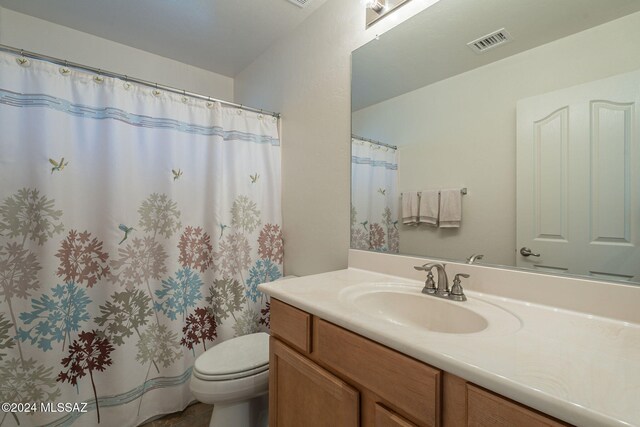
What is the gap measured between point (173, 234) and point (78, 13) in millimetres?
1544

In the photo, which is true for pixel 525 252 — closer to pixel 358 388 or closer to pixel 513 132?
pixel 513 132

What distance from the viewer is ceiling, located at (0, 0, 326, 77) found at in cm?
159

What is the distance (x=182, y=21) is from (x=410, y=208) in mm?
1886

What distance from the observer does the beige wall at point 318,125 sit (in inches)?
56.2

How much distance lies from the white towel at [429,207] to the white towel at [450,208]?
2cm

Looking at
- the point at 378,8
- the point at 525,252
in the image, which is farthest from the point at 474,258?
the point at 378,8

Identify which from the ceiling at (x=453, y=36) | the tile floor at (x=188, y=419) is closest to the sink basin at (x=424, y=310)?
the ceiling at (x=453, y=36)

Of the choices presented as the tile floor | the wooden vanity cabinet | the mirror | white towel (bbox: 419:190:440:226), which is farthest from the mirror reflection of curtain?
the tile floor

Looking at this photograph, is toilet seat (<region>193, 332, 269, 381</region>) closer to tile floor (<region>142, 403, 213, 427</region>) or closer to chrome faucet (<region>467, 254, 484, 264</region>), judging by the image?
tile floor (<region>142, 403, 213, 427</region>)

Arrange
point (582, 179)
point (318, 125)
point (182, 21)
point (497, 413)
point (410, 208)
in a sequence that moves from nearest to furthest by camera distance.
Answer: point (497, 413), point (582, 179), point (410, 208), point (318, 125), point (182, 21)

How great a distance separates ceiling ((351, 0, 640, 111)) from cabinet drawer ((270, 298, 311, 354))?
1.04 m

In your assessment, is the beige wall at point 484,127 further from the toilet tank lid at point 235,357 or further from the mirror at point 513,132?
the toilet tank lid at point 235,357

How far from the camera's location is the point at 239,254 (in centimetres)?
171

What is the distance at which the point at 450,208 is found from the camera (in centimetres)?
106
